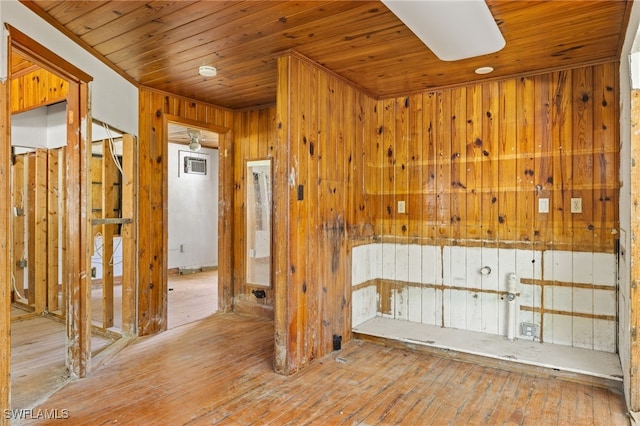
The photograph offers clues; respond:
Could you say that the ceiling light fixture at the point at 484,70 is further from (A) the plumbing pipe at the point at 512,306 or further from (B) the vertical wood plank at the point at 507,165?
(A) the plumbing pipe at the point at 512,306

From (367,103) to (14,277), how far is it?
479cm

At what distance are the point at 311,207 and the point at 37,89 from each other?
10.8 feet

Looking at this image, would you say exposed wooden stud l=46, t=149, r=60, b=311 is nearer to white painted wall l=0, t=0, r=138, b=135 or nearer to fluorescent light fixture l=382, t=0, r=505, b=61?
white painted wall l=0, t=0, r=138, b=135

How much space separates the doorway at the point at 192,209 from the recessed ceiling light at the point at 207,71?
323 cm

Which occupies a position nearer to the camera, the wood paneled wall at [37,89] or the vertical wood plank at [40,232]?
the wood paneled wall at [37,89]

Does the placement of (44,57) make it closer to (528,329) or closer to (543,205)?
(543,205)

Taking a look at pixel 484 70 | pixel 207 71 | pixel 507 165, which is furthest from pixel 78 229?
pixel 507 165

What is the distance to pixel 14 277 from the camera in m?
4.90

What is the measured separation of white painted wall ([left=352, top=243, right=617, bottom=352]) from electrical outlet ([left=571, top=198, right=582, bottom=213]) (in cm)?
37

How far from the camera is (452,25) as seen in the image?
7.55 feet

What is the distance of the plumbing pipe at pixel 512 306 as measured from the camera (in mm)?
3445

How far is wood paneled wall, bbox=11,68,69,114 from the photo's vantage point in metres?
3.89

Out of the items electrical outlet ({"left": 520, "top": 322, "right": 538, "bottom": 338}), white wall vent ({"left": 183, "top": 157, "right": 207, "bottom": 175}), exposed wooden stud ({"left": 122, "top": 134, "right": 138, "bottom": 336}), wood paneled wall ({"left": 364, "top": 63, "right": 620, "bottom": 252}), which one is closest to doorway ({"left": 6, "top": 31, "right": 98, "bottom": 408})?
exposed wooden stud ({"left": 122, "top": 134, "right": 138, "bottom": 336})

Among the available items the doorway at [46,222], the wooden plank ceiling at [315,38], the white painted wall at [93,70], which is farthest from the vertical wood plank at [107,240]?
the wooden plank ceiling at [315,38]
